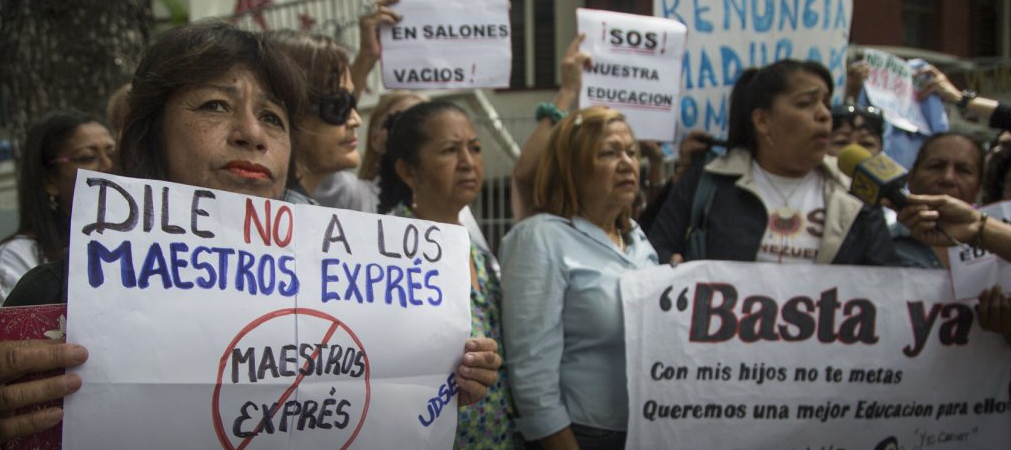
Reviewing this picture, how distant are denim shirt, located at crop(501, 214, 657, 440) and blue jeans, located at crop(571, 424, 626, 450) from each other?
2 cm

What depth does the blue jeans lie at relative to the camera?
2662mm

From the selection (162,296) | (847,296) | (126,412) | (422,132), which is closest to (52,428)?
Result: (126,412)

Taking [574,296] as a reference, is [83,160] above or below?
above

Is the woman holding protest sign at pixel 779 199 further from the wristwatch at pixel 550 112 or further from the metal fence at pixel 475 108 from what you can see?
the metal fence at pixel 475 108

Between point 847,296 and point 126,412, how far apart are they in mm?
2411

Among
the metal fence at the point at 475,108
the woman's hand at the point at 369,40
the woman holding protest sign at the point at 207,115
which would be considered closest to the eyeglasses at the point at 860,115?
the woman's hand at the point at 369,40

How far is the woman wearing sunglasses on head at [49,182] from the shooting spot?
8.85ft

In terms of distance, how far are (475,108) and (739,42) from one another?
7.74 meters

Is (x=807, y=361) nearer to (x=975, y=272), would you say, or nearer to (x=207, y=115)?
(x=975, y=272)

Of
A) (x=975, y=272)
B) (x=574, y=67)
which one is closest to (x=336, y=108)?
(x=574, y=67)

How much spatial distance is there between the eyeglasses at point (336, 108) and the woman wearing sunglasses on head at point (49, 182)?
74 cm

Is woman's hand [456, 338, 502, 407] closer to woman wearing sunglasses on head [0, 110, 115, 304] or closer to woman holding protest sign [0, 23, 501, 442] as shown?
woman holding protest sign [0, 23, 501, 442]

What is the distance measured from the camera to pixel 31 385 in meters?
1.38

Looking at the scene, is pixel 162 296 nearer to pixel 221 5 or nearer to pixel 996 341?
pixel 996 341
